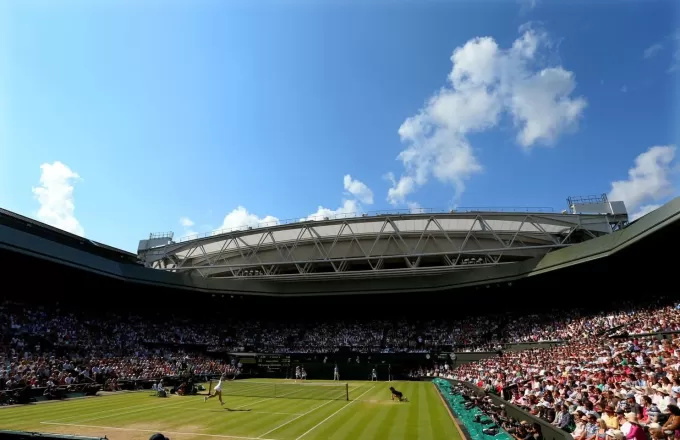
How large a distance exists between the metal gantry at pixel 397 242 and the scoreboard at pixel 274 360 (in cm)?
976

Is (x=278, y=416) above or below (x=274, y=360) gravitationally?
below

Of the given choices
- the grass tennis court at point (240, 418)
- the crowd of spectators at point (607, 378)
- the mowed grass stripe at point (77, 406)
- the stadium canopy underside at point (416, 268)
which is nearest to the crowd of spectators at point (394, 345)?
the crowd of spectators at point (607, 378)

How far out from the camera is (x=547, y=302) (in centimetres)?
4775

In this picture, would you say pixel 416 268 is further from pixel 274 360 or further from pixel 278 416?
pixel 278 416

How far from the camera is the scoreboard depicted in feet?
157

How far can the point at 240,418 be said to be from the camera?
61.2 feet

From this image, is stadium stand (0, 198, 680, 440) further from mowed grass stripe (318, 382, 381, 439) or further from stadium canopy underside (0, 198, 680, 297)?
mowed grass stripe (318, 382, 381, 439)

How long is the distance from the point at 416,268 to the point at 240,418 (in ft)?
92.6

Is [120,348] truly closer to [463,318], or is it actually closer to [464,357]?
[464,357]

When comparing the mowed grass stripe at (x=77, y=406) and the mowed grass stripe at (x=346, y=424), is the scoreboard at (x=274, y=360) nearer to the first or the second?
the mowed grass stripe at (x=77, y=406)

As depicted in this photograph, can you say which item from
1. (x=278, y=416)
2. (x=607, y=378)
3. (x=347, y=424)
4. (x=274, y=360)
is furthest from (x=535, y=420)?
(x=274, y=360)

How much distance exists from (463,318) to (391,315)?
10378 millimetres

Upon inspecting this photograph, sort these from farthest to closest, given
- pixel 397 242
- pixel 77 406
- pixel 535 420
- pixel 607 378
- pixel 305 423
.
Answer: pixel 397 242 → pixel 77 406 → pixel 305 423 → pixel 607 378 → pixel 535 420

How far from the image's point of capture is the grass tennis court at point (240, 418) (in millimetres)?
15281
